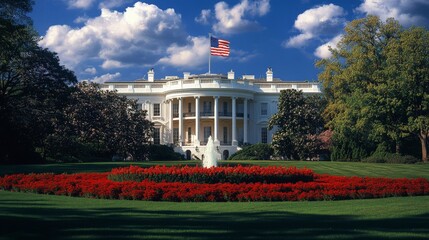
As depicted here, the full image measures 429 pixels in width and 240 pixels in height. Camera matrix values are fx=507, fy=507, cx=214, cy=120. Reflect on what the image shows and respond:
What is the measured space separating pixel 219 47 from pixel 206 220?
4513cm

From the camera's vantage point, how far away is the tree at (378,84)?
4094 cm

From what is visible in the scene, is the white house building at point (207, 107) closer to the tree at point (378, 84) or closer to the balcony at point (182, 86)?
the balcony at point (182, 86)

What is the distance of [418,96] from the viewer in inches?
1635

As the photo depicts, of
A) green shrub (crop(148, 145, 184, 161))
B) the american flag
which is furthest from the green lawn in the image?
the american flag

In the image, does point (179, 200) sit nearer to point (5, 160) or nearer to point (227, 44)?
point (5, 160)

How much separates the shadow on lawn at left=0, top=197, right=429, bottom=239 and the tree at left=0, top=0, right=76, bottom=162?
82.3ft

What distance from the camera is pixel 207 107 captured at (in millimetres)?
63406

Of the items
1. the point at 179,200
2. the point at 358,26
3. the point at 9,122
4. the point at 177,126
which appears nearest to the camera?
the point at 179,200

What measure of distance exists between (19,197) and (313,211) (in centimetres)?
900

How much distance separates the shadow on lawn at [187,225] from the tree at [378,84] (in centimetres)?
3156

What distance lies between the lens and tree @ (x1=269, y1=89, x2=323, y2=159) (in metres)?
52.0

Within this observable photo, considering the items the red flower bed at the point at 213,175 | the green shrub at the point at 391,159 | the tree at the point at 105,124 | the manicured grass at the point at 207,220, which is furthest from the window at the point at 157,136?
the manicured grass at the point at 207,220

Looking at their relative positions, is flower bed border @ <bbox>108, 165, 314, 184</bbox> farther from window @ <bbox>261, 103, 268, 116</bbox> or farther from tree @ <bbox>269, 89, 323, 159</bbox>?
window @ <bbox>261, 103, 268, 116</bbox>

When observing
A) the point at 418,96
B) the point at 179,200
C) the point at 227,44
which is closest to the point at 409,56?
the point at 418,96
